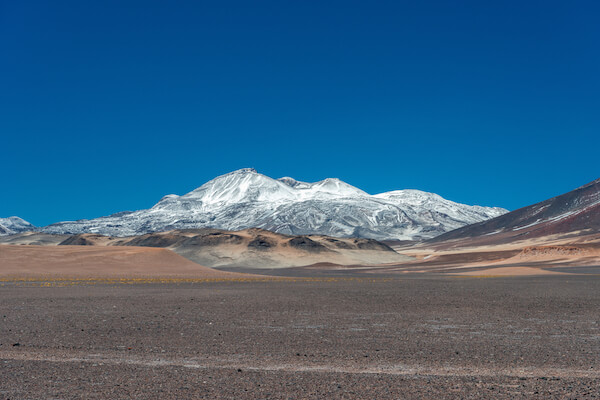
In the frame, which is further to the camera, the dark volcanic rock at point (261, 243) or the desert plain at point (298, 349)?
the dark volcanic rock at point (261, 243)

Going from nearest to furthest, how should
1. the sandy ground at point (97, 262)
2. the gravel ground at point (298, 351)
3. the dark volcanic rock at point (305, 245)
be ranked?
1. the gravel ground at point (298, 351)
2. the sandy ground at point (97, 262)
3. the dark volcanic rock at point (305, 245)

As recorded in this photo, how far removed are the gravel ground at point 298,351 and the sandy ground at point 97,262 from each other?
4221 cm

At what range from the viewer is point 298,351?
47.6 ft

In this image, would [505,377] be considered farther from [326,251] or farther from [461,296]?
[326,251]

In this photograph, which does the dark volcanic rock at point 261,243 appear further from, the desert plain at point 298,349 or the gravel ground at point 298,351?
the gravel ground at point 298,351

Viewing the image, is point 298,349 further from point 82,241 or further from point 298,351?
point 82,241

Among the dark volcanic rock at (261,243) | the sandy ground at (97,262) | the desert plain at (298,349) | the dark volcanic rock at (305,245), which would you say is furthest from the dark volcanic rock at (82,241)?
the desert plain at (298,349)

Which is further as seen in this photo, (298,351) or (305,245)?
(305,245)

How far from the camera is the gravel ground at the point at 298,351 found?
10516 mm

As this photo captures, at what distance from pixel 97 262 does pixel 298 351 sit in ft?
220

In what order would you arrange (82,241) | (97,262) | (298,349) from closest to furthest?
1. (298,349)
2. (97,262)
3. (82,241)

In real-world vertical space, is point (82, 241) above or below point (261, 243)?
above

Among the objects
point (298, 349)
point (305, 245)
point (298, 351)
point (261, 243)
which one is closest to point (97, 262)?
point (298, 349)

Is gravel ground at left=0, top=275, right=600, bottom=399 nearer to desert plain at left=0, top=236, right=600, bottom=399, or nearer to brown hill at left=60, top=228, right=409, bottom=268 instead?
desert plain at left=0, top=236, right=600, bottom=399
